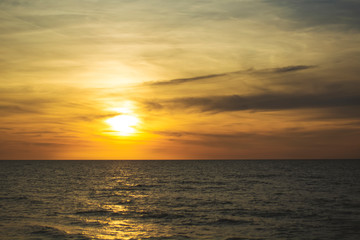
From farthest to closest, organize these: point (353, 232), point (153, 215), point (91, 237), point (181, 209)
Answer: point (181, 209)
point (153, 215)
point (353, 232)
point (91, 237)

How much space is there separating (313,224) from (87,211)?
76.0 feet

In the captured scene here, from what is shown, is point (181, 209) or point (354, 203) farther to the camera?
point (354, 203)

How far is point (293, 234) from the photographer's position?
2752cm

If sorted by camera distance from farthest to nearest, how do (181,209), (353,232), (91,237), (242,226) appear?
(181,209) → (242,226) → (353,232) → (91,237)

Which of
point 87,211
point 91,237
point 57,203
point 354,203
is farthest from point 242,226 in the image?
point 57,203

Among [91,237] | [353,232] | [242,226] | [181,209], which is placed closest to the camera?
[91,237]

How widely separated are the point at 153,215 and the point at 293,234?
14.5 m

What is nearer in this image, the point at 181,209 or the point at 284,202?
the point at 181,209

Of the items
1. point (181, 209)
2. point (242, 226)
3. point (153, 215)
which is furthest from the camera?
point (181, 209)

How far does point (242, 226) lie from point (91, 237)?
12.9 meters

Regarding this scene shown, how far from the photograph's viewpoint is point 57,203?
144ft

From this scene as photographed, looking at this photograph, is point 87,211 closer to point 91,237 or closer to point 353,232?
point 91,237

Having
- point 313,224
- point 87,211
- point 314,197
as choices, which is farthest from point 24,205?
point 314,197

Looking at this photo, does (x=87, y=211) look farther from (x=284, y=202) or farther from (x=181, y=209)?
(x=284, y=202)
